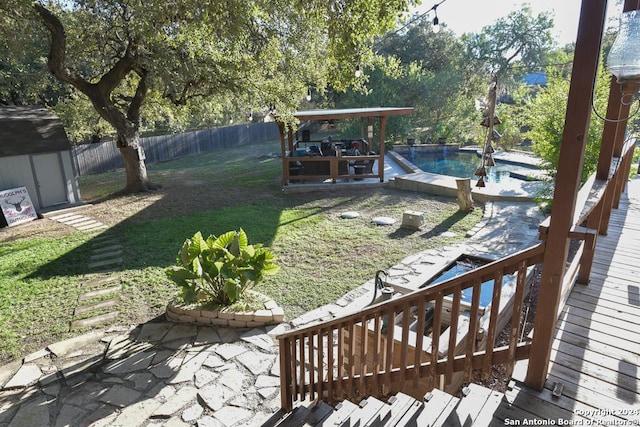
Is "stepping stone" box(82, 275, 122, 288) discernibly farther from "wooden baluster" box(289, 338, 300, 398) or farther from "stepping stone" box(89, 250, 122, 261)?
"wooden baluster" box(289, 338, 300, 398)

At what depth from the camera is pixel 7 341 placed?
4.24 metres

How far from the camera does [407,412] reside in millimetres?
2477

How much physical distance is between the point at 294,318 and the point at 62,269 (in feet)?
13.8

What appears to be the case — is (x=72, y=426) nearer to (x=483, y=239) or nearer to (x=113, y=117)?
(x=483, y=239)

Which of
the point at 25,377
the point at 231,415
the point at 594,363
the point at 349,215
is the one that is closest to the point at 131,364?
the point at 25,377

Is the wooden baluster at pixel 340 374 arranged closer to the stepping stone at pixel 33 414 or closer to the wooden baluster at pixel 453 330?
the wooden baluster at pixel 453 330

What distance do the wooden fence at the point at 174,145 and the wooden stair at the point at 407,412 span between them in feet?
52.8

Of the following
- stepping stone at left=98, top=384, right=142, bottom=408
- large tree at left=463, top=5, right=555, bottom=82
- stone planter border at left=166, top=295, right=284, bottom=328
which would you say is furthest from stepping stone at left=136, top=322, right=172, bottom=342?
large tree at left=463, top=5, right=555, bottom=82

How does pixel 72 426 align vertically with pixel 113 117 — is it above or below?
below

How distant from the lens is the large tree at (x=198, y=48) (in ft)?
16.8

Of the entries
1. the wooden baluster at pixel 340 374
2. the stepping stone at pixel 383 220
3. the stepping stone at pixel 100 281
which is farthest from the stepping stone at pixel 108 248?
the wooden baluster at pixel 340 374

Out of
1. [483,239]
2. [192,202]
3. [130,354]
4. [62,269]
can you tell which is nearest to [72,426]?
[130,354]

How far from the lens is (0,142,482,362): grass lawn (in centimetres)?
500

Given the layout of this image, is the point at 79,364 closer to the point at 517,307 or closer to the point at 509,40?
the point at 517,307
